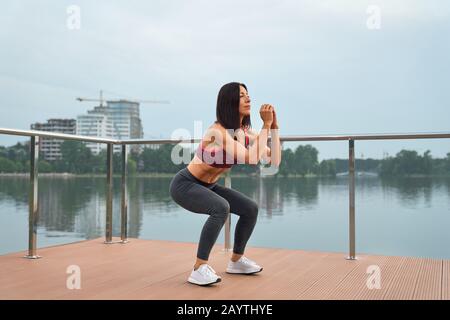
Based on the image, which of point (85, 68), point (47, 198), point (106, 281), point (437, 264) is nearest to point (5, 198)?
point (47, 198)

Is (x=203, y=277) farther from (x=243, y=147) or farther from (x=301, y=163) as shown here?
(x=301, y=163)

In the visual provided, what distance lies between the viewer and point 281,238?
295 cm

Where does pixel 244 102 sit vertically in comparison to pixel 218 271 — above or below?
above

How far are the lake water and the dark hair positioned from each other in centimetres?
54

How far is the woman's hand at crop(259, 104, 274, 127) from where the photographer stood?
196 cm

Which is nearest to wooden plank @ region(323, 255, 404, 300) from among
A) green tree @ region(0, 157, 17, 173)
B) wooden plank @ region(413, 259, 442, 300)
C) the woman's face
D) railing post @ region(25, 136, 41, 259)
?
wooden plank @ region(413, 259, 442, 300)

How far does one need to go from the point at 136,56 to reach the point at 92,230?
26.5 meters

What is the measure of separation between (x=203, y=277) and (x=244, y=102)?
77 cm

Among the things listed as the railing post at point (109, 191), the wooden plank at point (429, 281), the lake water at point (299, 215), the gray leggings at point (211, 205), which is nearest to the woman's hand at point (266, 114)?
the gray leggings at point (211, 205)

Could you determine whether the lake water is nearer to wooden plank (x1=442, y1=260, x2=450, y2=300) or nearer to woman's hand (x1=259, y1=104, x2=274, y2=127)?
wooden plank (x1=442, y1=260, x2=450, y2=300)

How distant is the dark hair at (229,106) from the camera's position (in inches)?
77.6

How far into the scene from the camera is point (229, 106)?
198 centimetres

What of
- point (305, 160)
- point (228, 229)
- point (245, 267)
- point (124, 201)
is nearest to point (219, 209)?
point (245, 267)

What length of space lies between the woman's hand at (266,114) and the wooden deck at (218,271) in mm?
679
